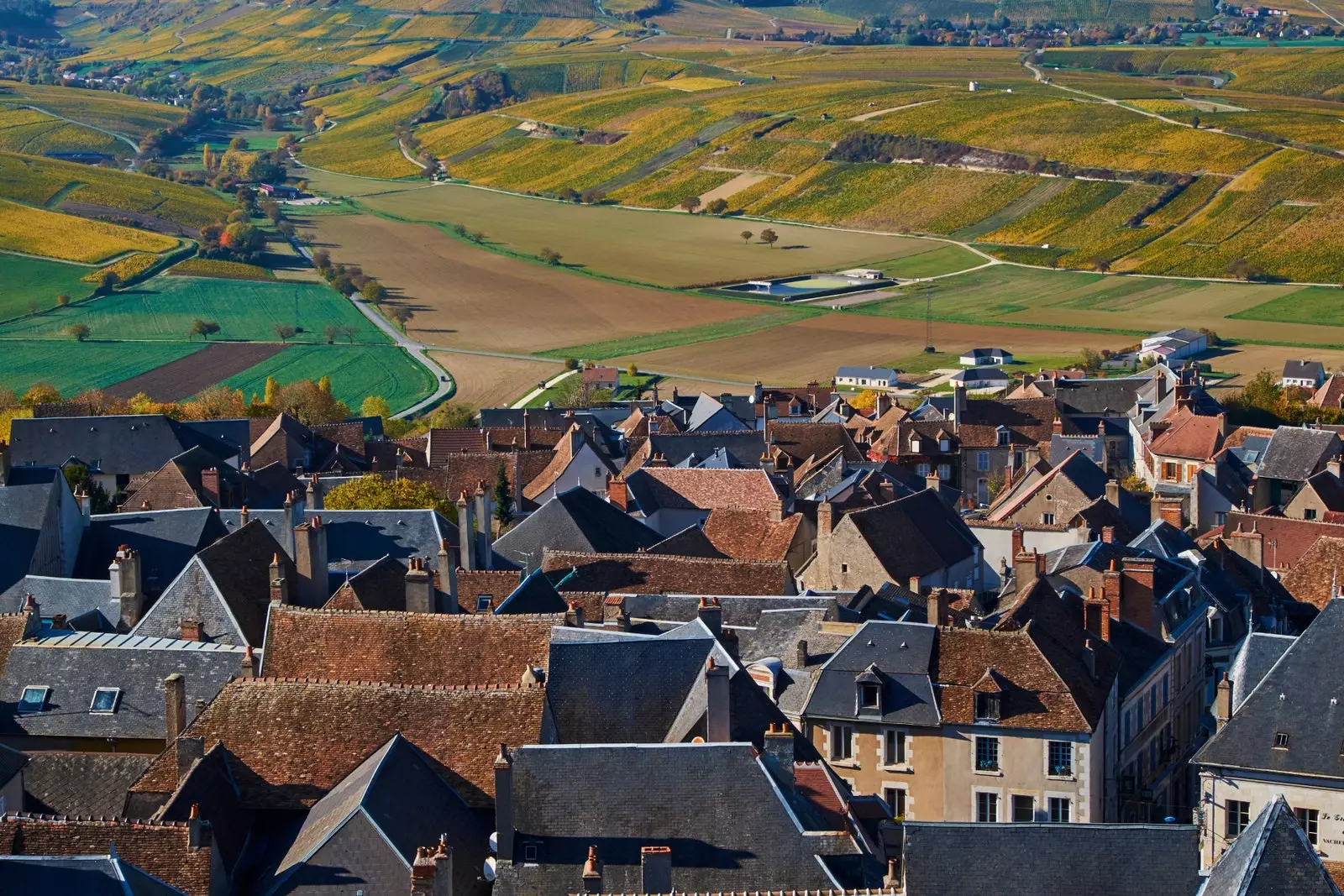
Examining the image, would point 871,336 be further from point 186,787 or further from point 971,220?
point 186,787

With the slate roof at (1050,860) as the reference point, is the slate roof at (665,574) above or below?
below

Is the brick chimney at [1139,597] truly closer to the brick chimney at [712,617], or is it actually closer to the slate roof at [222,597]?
the brick chimney at [712,617]

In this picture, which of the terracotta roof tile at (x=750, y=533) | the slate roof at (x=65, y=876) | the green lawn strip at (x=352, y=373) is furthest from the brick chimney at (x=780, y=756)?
the green lawn strip at (x=352, y=373)

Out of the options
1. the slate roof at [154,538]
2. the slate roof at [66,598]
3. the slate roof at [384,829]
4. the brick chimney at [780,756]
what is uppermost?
the brick chimney at [780,756]

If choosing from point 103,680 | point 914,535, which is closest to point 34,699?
point 103,680

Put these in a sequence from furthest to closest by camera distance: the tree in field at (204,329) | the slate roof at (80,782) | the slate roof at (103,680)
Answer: the tree in field at (204,329)
the slate roof at (103,680)
the slate roof at (80,782)

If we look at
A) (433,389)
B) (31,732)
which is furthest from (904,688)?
(433,389)

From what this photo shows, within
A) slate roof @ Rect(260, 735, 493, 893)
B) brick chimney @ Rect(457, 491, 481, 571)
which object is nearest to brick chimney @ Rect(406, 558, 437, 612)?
slate roof @ Rect(260, 735, 493, 893)
